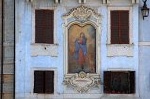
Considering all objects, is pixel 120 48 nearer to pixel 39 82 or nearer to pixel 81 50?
pixel 81 50

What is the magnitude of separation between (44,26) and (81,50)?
1.91m

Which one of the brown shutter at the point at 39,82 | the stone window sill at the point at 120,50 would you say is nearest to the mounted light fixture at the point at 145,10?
the stone window sill at the point at 120,50

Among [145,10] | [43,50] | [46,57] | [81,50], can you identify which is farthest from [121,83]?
[43,50]

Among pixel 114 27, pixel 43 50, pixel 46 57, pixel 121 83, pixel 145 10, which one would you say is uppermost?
pixel 145 10

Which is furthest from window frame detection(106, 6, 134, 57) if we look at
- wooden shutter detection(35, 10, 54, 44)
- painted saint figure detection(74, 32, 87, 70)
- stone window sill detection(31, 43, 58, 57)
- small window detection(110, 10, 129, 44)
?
wooden shutter detection(35, 10, 54, 44)

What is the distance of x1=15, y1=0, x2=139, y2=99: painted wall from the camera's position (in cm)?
1958

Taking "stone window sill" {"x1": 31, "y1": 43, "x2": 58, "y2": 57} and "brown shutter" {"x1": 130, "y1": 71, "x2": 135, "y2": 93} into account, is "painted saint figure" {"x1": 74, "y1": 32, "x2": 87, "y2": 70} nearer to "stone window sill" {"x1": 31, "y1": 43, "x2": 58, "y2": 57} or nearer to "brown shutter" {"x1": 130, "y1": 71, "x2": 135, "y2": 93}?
"stone window sill" {"x1": 31, "y1": 43, "x2": 58, "y2": 57}

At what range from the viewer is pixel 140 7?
19953 millimetres

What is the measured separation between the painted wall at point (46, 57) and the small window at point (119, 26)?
0.27m

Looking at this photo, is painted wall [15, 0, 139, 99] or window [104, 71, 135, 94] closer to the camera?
window [104, 71, 135, 94]

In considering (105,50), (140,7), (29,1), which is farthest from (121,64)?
(29,1)

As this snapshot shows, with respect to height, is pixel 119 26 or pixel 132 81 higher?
pixel 119 26

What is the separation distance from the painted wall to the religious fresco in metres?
0.37

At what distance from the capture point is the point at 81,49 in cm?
1984
